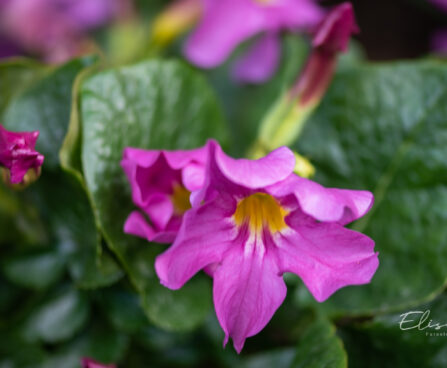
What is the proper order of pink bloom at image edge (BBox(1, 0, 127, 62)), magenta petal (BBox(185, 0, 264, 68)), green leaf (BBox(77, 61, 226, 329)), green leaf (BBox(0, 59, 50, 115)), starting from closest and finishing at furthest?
green leaf (BBox(77, 61, 226, 329)) → green leaf (BBox(0, 59, 50, 115)) → magenta petal (BBox(185, 0, 264, 68)) → pink bloom at image edge (BBox(1, 0, 127, 62))

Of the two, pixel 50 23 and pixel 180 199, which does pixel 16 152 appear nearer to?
pixel 180 199

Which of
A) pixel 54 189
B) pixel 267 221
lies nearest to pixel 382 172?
pixel 267 221

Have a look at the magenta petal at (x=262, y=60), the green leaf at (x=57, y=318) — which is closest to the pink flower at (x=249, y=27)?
the magenta petal at (x=262, y=60)

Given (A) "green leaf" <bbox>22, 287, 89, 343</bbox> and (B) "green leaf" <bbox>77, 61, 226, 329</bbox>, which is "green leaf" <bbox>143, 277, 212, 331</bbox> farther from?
(A) "green leaf" <bbox>22, 287, 89, 343</bbox>

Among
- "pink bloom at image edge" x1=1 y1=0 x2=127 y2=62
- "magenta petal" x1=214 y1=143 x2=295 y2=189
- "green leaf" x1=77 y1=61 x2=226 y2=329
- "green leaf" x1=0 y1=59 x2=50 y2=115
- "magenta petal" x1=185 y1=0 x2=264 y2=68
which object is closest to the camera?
A: "magenta petal" x1=214 y1=143 x2=295 y2=189

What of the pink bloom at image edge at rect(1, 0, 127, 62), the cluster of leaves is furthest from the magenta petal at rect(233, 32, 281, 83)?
the pink bloom at image edge at rect(1, 0, 127, 62)

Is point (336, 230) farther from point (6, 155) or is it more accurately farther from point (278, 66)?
point (278, 66)
